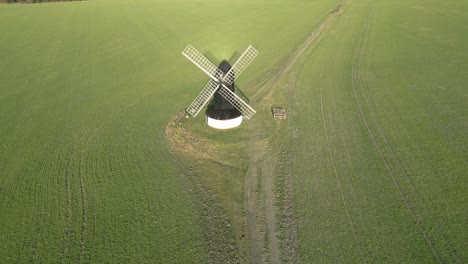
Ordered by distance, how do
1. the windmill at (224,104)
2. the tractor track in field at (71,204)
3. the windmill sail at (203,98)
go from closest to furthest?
the tractor track in field at (71,204) < the windmill at (224,104) < the windmill sail at (203,98)

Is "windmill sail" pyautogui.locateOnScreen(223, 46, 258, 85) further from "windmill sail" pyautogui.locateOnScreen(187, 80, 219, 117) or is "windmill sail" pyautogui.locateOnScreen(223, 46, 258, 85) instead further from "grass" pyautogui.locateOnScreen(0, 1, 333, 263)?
"grass" pyautogui.locateOnScreen(0, 1, 333, 263)

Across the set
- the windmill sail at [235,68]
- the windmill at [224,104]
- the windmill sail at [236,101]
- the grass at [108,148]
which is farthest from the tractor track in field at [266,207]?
the windmill sail at [235,68]

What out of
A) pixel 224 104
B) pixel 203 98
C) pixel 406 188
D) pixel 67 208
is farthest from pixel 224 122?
pixel 406 188

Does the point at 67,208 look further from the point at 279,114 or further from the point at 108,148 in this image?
the point at 279,114

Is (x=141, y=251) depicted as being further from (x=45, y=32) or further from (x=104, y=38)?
(x=45, y=32)

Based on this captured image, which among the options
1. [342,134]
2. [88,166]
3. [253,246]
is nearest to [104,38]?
[88,166]

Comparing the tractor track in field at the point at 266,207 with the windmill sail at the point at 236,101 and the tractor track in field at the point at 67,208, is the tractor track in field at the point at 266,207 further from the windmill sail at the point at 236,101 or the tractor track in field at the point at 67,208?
the tractor track in field at the point at 67,208
